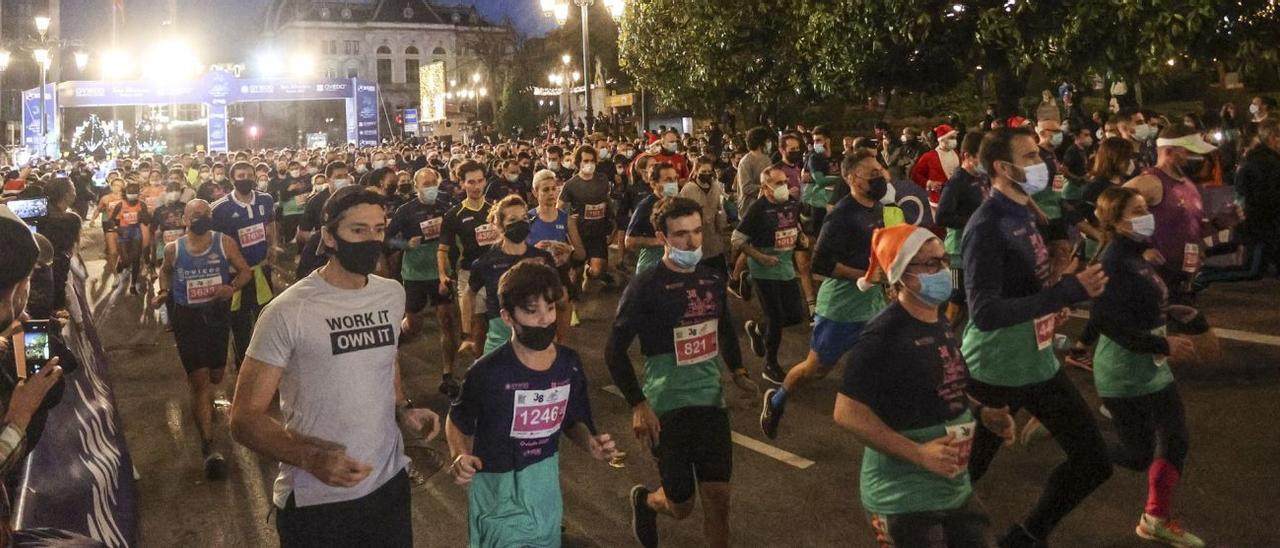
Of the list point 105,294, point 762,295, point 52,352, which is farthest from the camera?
point 105,294

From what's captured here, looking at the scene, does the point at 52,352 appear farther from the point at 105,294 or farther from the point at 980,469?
the point at 105,294

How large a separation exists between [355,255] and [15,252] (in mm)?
1438

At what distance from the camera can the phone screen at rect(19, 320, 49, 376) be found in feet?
10.5

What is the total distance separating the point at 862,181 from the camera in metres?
7.78

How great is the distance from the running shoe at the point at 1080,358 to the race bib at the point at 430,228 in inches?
214

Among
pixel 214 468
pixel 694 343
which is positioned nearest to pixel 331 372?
pixel 694 343

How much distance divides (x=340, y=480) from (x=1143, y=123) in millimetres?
12837

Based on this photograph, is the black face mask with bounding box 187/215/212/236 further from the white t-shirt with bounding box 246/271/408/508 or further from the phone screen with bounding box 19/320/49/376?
the phone screen with bounding box 19/320/49/376

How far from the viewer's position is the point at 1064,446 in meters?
4.97

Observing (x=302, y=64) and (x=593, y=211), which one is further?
(x=302, y=64)

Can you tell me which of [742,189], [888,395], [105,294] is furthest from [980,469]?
[105,294]

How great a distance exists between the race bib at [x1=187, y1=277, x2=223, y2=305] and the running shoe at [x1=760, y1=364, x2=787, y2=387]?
4.18 metres

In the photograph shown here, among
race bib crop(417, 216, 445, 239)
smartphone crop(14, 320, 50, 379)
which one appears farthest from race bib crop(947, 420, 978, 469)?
race bib crop(417, 216, 445, 239)

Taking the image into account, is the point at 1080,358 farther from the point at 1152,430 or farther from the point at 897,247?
the point at 897,247
